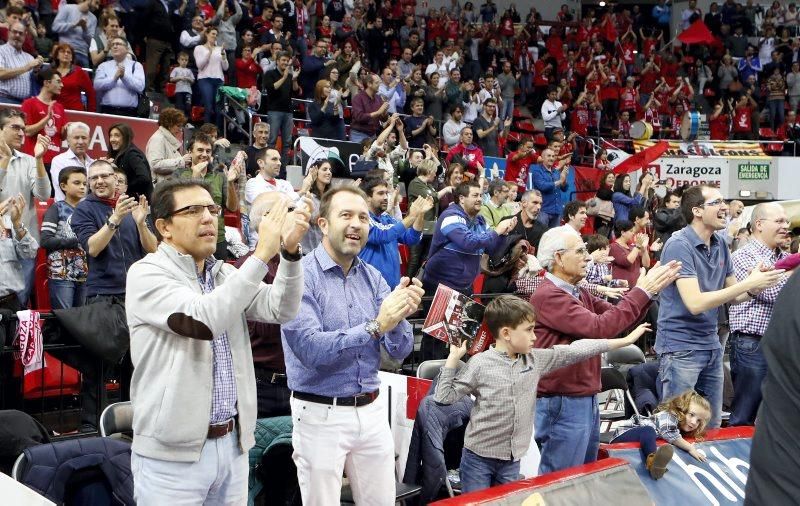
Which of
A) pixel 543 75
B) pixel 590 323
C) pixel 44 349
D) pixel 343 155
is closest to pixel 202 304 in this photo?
pixel 590 323

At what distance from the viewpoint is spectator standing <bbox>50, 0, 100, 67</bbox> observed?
37.9 ft

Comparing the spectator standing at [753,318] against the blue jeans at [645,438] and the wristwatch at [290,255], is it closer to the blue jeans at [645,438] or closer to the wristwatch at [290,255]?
the blue jeans at [645,438]

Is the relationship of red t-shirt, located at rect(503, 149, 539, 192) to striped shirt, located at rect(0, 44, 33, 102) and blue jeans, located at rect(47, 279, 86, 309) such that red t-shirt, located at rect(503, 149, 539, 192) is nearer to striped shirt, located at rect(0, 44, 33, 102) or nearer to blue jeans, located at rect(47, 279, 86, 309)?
striped shirt, located at rect(0, 44, 33, 102)

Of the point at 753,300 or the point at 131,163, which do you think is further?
the point at 131,163

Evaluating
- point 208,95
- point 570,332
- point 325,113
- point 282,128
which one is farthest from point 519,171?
point 570,332

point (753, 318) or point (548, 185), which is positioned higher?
point (548, 185)

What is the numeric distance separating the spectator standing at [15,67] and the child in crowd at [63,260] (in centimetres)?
369

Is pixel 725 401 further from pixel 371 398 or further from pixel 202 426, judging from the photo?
pixel 202 426

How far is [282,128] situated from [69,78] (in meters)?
3.21

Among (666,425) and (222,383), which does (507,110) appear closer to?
(666,425)

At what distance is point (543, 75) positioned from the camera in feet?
71.9

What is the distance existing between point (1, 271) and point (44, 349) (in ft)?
3.32

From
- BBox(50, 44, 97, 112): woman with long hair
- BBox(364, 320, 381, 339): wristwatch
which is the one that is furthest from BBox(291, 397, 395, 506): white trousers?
BBox(50, 44, 97, 112): woman with long hair

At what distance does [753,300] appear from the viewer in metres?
6.51
